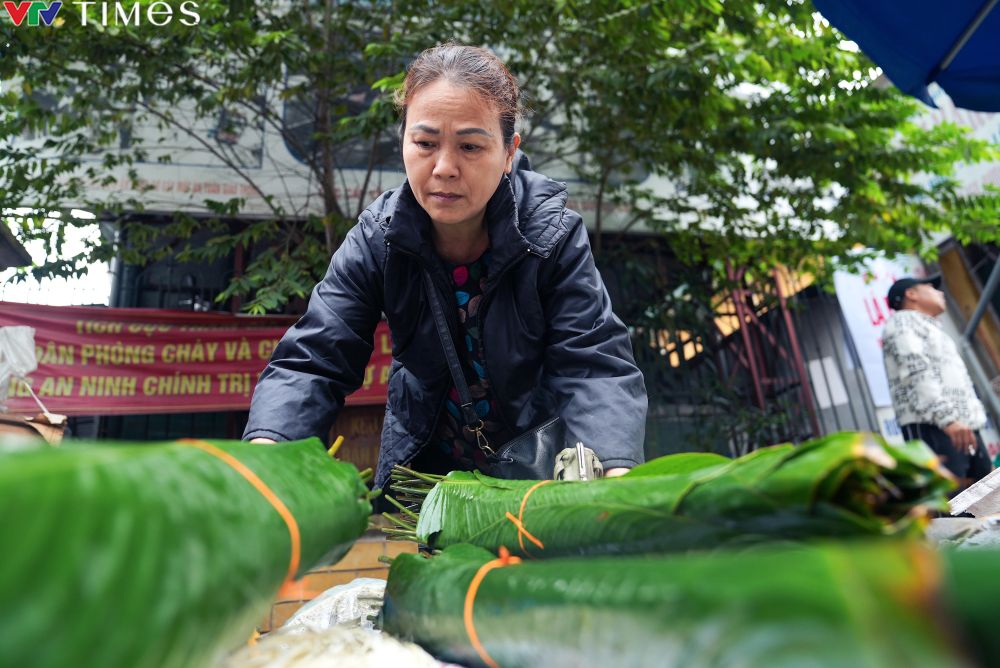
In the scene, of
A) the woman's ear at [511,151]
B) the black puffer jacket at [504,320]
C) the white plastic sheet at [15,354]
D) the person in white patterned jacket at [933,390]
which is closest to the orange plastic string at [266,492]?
the black puffer jacket at [504,320]

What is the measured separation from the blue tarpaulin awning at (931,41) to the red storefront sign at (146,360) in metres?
3.83

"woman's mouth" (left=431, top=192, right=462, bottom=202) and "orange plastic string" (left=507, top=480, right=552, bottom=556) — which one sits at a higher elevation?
"woman's mouth" (left=431, top=192, right=462, bottom=202)

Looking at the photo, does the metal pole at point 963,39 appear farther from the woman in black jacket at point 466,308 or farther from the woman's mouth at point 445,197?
the woman's mouth at point 445,197

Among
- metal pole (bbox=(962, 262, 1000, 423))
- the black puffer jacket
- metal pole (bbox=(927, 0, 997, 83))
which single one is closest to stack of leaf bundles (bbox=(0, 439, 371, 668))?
the black puffer jacket

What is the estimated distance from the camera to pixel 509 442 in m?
1.64

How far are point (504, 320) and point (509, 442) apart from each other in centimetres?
32

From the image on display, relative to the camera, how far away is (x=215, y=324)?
16.7 ft

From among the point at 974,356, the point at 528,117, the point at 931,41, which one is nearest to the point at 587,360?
the point at 931,41

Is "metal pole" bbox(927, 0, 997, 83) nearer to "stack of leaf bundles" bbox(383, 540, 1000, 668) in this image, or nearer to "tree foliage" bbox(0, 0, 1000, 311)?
"tree foliage" bbox(0, 0, 1000, 311)

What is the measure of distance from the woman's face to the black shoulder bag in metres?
0.23

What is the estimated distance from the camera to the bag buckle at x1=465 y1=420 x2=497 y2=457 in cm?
172

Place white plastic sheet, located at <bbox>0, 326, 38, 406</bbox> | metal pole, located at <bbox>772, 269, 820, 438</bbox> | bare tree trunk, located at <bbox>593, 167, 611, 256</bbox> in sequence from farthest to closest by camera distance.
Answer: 1. metal pole, located at <bbox>772, 269, 820, 438</bbox>
2. bare tree trunk, located at <bbox>593, 167, 611, 256</bbox>
3. white plastic sheet, located at <bbox>0, 326, 38, 406</bbox>

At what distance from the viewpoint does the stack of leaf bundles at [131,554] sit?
13.8 inches

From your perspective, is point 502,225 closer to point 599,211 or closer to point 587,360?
point 587,360
